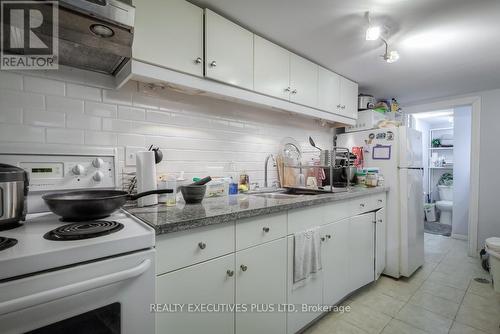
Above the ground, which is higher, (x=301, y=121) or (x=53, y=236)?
(x=301, y=121)

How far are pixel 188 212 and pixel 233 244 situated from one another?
10.1 inches

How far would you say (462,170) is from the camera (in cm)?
363

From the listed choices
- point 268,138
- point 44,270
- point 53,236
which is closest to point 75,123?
point 53,236

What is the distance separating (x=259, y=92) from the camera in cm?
166

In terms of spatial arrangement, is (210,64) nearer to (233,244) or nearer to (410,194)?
(233,244)

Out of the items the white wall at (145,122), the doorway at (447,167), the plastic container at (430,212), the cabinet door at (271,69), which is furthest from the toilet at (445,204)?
the cabinet door at (271,69)

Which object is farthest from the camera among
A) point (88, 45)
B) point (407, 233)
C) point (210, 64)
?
point (407, 233)

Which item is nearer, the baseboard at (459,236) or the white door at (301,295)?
the white door at (301,295)

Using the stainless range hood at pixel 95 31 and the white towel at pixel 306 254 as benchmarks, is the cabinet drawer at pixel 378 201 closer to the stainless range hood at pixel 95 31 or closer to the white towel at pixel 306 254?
the white towel at pixel 306 254

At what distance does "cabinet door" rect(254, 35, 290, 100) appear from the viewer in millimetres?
1651

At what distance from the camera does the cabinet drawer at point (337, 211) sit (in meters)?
1.63

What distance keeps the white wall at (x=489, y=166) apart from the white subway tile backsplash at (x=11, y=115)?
438 cm

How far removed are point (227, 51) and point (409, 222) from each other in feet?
7.46

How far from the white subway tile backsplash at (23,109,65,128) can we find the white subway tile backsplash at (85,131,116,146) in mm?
122
